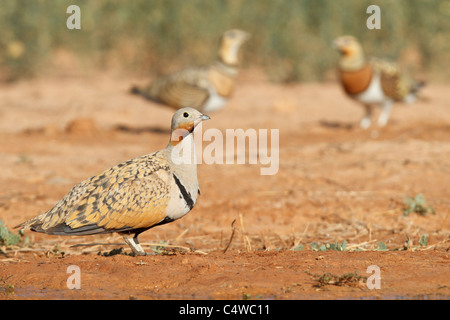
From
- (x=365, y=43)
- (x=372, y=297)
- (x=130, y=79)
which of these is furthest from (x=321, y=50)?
(x=372, y=297)

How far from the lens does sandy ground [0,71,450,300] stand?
14.1 feet

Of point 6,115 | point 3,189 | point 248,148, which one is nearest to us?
point 3,189

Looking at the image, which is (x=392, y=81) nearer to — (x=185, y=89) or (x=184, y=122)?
(x=185, y=89)

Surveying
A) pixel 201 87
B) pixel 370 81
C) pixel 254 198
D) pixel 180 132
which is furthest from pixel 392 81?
pixel 180 132

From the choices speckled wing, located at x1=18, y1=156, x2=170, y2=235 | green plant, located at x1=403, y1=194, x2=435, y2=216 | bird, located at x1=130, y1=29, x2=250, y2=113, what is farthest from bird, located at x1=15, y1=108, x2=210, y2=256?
bird, located at x1=130, y1=29, x2=250, y2=113

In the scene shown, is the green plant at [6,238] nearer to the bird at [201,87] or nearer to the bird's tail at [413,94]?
the bird at [201,87]

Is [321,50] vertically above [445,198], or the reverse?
[321,50]

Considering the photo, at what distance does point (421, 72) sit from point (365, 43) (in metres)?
1.98

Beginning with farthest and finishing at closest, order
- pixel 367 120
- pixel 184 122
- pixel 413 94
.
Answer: pixel 413 94 < pixel 367 120 < pixel 184 122

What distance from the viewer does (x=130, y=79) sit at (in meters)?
17.3

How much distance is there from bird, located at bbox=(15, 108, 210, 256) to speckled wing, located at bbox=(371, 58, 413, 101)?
25.0 ft

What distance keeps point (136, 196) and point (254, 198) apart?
3039 mm

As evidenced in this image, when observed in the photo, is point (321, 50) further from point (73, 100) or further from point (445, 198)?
point (445, 198)

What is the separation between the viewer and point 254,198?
25.1ft
